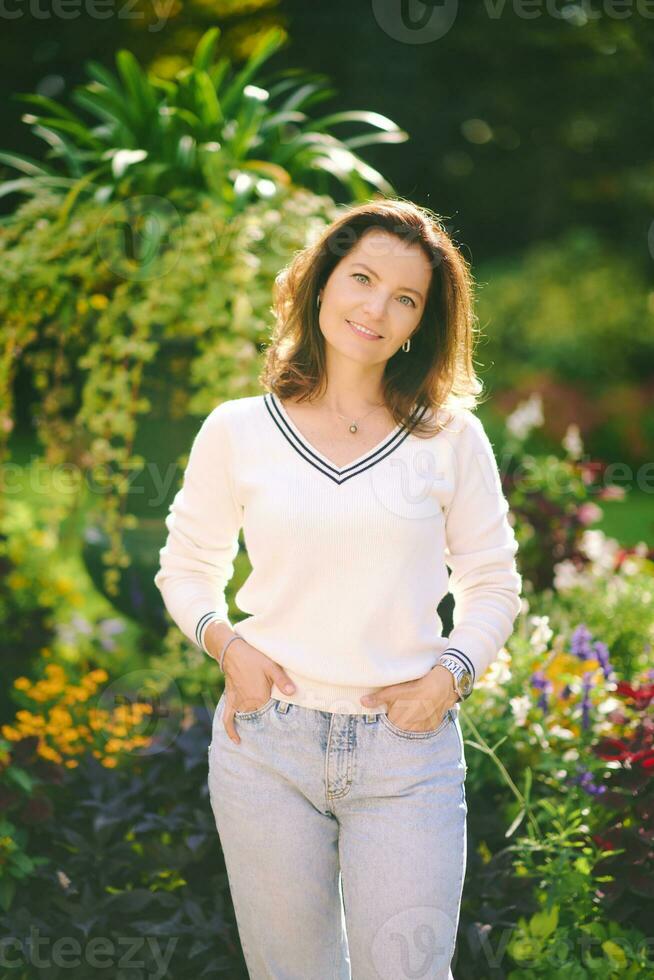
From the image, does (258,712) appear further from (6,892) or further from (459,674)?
(6,892)

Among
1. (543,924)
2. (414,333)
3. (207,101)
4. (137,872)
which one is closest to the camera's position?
(414,333)

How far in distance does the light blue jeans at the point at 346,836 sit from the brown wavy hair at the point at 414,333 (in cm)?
57

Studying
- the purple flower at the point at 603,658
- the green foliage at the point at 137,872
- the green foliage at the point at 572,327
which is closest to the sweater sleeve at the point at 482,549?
the purple flower at the point at 603,658

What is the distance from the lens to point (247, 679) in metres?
1.80

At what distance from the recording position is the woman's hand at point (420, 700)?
174cm

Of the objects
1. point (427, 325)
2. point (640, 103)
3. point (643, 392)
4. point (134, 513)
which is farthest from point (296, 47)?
point (427, 325)

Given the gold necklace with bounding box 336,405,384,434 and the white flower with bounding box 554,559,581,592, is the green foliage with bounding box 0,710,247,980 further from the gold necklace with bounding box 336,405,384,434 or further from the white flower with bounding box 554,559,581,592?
the white flower with bounding box 554,559,581,592

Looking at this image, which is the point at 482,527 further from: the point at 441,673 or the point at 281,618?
the point at 281,618

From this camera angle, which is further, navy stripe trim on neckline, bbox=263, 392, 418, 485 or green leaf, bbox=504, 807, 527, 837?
green leaf, bbox=504, 807, 527, 837

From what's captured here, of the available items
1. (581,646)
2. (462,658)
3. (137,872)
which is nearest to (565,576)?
(581,646)

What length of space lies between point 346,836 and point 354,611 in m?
0.39

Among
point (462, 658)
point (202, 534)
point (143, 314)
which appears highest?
point (143, 314)

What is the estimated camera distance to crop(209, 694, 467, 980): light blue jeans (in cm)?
171

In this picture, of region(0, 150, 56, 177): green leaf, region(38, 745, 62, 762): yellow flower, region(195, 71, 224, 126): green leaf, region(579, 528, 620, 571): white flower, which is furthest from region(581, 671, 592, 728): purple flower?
region(0, 150, 56, 177): green leaf
